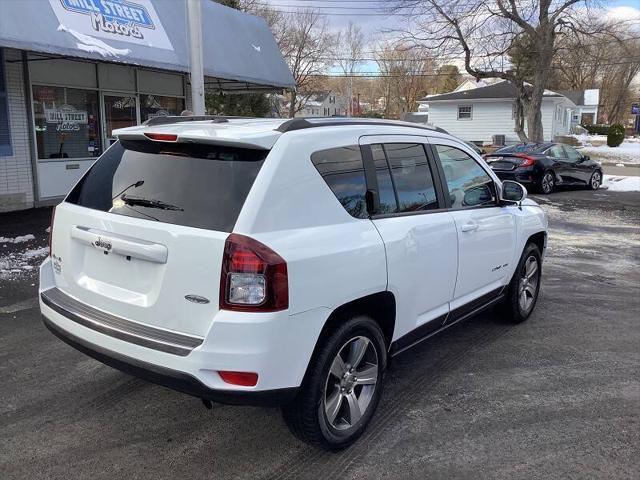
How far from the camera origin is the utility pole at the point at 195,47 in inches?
356

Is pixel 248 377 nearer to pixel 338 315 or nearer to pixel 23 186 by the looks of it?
pixel 338 315

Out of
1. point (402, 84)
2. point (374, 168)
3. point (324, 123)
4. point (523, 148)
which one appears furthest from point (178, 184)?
point (402, 84)

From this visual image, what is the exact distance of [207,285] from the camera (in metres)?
2.81

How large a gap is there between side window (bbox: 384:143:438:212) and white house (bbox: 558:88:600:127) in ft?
192

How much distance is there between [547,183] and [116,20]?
481 inches

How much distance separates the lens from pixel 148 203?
10.4 ft

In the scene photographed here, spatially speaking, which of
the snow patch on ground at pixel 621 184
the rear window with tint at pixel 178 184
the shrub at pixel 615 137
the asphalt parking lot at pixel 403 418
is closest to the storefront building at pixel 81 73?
the asphalt parking lot at pixel 403 418

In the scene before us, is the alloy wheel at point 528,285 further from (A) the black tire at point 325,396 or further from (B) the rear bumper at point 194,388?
(B) the rear bumper at point 194,388

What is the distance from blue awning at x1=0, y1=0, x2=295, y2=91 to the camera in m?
9.21

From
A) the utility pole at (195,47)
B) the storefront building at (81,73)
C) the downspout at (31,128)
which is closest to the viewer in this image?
the utility pole at (195,47)

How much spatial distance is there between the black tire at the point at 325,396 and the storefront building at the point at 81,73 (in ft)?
25.9

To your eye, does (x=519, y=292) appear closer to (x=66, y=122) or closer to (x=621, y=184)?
(x=66, y=122)

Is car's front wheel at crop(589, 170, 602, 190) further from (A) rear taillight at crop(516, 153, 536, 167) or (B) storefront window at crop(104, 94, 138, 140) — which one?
(B) storefront window at crop(104, 94, 138, 140)

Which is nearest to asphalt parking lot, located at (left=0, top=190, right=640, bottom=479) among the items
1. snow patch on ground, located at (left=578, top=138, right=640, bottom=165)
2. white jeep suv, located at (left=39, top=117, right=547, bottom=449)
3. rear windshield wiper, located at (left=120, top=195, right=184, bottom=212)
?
white jeep suv, located at (left=39, top=117, right=547, bottom=449)
